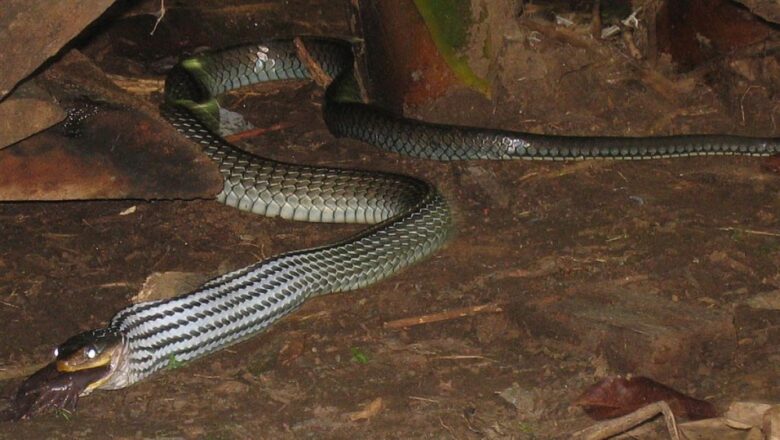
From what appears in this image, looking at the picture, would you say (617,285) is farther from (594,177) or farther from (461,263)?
(594,177)

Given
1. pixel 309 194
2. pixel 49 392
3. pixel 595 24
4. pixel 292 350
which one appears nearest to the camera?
pixel 49 392

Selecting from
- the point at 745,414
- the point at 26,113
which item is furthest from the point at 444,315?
the point at 26,113

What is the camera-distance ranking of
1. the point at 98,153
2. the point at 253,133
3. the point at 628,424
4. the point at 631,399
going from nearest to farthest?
the point at 628,424 → the point at 631,399 → the point at 98,153 → the point at 253,133

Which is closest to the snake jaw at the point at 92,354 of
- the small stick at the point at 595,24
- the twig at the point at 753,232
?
the twig at the point at 753,232

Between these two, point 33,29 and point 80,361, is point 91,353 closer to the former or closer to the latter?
point 80,361

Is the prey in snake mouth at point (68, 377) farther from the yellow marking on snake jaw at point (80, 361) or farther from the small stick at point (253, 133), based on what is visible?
the small stick at point (253, 133)

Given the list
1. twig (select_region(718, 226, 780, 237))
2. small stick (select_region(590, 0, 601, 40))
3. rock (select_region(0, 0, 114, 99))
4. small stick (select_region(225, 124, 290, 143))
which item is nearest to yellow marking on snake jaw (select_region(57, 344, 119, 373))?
rock (select_region(0, 0, 114, 99))

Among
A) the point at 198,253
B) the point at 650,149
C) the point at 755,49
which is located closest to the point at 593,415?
the point at 198,253
